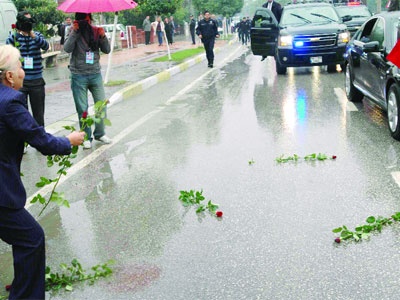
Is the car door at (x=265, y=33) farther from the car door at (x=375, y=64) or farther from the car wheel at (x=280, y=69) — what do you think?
the car door at (x=375, y=64)

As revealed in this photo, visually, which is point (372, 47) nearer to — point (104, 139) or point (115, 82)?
point (104, 139)

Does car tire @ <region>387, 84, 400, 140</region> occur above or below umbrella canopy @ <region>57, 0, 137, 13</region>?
below

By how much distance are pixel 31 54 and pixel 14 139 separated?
5414 millimetres

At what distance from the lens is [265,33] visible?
1817 cm

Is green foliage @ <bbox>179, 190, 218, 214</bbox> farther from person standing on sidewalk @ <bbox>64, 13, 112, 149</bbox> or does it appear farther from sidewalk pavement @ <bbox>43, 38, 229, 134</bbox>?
sidewalk pavement @ <bbox>43, 38, 229, 134</bbox>

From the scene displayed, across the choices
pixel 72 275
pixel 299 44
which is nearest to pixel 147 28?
pixel 299 44

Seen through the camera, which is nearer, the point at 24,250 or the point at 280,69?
the point at 24,250

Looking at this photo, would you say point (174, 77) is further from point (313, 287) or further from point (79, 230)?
point (313, 287)

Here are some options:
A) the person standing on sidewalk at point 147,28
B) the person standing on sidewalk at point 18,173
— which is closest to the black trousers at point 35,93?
the person standing on sidewalk at point 18,173

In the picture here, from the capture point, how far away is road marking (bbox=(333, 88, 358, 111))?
427 inches

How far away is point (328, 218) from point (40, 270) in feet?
8.67

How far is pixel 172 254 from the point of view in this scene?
4.62 meters

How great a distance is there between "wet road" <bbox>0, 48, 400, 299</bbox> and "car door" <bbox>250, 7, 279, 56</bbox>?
7.32 metres

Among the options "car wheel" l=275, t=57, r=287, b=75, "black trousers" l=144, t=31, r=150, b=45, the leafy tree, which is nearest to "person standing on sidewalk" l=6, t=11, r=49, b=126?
"car wheel" l=275, t=57, r=287, b=75
